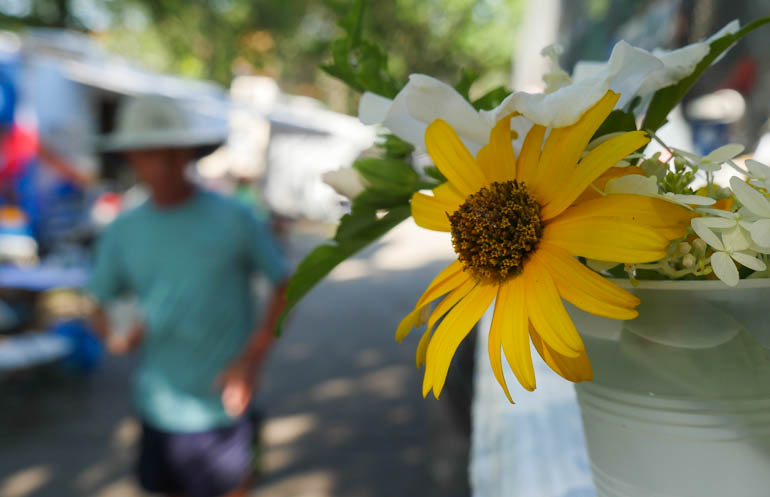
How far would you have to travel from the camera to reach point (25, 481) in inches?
158

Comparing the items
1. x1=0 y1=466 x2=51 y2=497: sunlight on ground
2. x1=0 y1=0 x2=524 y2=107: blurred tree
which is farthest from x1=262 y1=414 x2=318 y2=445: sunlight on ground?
x1=0 y1=0 x2=524 y2=107: blurred tree

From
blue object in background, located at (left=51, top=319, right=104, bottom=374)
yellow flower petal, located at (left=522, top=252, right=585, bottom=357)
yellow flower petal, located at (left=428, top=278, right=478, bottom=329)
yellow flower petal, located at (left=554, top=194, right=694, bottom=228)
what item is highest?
blue object in background, located at (left=51, top=319, right=104, bottom=374)

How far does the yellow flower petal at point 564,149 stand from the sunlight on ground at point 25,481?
4169 mm

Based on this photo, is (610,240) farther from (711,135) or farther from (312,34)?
(312,34)

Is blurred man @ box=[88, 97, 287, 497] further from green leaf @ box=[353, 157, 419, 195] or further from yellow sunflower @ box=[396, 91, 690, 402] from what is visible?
yellow sunflower @ box=[396, 91, 690, 402]

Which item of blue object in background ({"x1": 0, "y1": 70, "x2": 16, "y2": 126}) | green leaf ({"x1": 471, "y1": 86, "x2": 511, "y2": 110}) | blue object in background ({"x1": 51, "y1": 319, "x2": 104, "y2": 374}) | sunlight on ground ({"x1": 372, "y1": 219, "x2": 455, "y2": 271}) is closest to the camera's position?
green leaf ({"x1": 471, "y1": 86, "x2": 511, "y2": 110})

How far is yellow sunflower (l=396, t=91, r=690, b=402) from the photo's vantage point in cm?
52

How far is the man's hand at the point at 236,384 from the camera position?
271 cm

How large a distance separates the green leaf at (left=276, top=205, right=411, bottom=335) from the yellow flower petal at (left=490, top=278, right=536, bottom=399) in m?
0.22

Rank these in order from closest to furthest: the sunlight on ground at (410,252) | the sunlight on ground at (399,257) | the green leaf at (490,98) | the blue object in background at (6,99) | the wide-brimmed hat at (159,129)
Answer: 1. the green leaf at (490,98)
2. the wide-brimmed hat at (159,129)
3. the blue object in background at (6,99)
4. the sunlight on ground at (399,257)
5. the sunlight on ground at (410,252)

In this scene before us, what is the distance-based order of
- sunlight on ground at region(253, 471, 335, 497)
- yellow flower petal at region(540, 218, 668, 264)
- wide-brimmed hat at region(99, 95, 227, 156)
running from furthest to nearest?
sunlight on ground at region(253, 471, 335, 497) → wide-brimmed hat at region(99, 95, 227, 156) → yellow flower petal at region(540, 218, 668, 264)

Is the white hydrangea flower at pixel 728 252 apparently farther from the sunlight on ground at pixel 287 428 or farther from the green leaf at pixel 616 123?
the sunlight on ground at pixel 287 428

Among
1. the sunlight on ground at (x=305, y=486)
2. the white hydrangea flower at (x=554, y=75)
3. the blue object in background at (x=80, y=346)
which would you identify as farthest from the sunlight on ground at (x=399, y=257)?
the white hydrangea flower at (x=554, y=75)

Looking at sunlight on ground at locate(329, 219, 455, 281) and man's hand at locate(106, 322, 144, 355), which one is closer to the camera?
man's hand at locate(106, 322, 144, 355)
